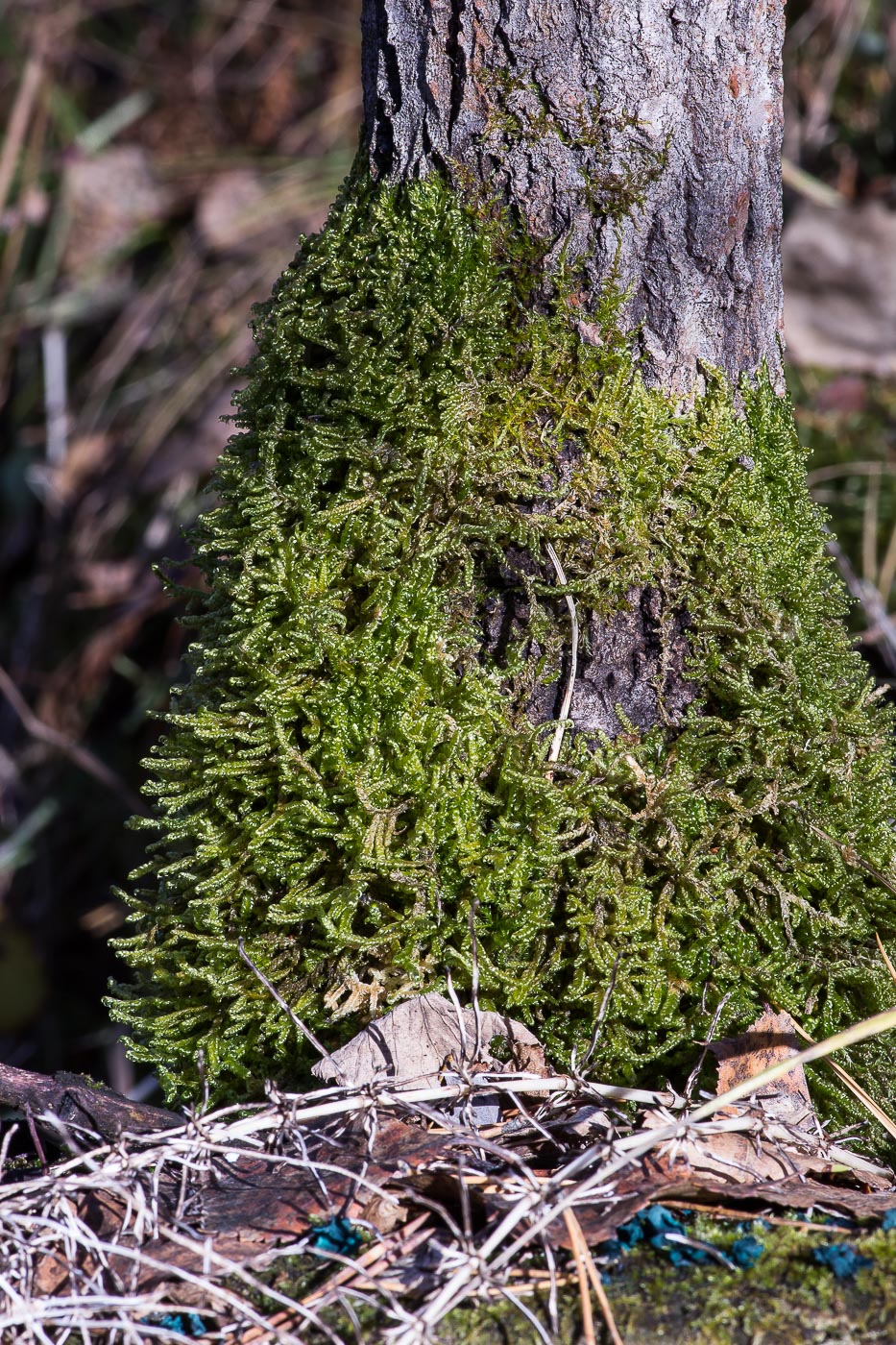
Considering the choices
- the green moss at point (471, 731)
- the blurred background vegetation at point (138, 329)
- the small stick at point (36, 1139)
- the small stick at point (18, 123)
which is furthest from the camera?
the small stick at point (18, 123)

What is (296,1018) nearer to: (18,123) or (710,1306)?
(710,1306)

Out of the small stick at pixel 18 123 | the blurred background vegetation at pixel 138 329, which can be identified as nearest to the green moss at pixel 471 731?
the blurred background vegetation at pixel 138 329

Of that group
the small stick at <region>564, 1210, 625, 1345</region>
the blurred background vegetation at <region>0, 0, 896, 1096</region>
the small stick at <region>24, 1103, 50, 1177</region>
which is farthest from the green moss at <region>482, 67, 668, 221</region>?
the blurred background vegetation at <region>0, 0, 896, 1096</region>

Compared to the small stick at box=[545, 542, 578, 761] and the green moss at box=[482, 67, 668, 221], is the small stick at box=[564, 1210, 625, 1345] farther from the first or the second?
the green moss at box=[482, 67, 668, 221]

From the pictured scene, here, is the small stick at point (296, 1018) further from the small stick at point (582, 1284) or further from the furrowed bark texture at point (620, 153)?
the furrowed bark texture at point (620, 153)

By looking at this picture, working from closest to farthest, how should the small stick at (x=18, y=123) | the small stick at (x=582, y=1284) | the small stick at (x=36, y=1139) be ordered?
1. the small stick at (x=582, y=1284)
2. the small stick at (x=36, y=1139)
3. the small stick at (x=18, y=123)

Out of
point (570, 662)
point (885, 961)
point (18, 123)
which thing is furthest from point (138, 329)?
Result: point (885, 961)

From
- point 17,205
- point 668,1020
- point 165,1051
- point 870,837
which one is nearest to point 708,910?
point 668,1020
